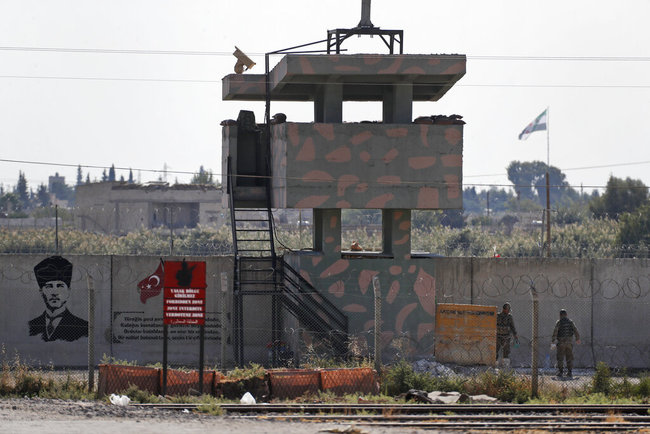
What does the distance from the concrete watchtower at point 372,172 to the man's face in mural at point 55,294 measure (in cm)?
530

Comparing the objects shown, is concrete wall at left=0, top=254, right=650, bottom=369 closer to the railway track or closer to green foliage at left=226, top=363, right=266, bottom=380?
green foliage at left=226, top=363, right=266, bottom=380

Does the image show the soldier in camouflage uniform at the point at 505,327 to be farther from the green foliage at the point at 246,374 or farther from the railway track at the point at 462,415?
the green foliage at the point at 246,374

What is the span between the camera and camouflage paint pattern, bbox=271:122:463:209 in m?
22.6

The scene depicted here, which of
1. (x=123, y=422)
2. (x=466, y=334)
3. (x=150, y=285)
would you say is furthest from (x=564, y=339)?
(x=123, y=422)

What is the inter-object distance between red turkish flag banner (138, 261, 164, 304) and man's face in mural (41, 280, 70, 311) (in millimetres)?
1772

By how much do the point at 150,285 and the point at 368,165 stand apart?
237 inches

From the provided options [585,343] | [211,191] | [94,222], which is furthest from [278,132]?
[211,191]

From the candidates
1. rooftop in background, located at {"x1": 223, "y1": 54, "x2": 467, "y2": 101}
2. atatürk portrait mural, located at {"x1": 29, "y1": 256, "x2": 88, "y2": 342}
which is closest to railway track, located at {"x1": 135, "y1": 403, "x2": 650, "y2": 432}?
atatürk portrait mural, located at {"x1": 29, "y1": 256, "x2": 88, "y2": 342}

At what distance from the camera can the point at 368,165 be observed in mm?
22734

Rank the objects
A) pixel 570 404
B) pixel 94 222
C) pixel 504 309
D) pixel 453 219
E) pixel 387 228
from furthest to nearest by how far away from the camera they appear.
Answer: pixel 453 219 < pixel 94 222 < pixel 387 228 < pixel 504 309 < pixel 570 404

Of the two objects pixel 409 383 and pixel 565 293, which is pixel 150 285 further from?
pixel 565 293

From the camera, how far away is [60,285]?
925 inches

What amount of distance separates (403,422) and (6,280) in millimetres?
12751

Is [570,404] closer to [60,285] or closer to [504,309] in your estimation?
[504,309]
